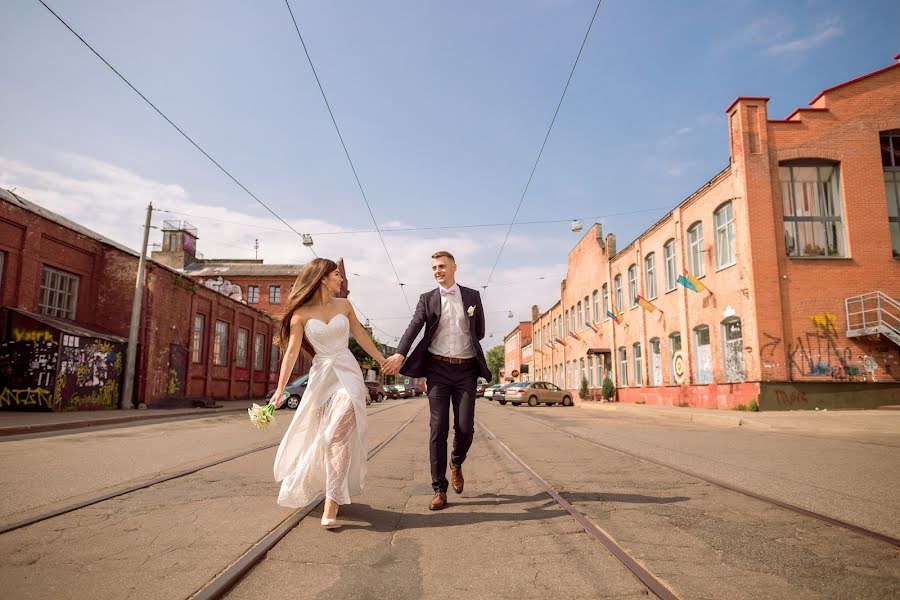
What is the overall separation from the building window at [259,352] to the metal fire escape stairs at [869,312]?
102ft

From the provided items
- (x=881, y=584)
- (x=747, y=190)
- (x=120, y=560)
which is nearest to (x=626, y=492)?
(x=881, y=584)

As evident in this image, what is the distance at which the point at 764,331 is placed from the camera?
18.2 metres

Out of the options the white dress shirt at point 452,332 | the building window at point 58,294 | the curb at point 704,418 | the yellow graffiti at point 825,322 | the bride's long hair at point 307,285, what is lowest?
the curb at point 704,418

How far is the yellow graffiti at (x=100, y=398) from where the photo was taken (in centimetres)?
1822

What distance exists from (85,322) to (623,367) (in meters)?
25.1

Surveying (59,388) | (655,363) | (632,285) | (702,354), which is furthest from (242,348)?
(702,354)

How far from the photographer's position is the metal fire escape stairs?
17.7 meters

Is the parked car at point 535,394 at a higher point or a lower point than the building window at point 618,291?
lower

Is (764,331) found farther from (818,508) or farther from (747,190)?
(818,508)

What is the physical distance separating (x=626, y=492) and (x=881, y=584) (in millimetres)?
2458

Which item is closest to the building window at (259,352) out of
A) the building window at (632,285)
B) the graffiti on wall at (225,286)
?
the graffiti on wall at (225,286)

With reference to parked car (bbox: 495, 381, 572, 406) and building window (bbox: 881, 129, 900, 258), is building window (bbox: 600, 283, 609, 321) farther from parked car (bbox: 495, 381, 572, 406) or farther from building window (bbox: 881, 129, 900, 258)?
building window (bbox: 881, 129, 900, 258)

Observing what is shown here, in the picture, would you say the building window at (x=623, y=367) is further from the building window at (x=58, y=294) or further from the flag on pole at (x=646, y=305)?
the building window at (x=58, y=294)

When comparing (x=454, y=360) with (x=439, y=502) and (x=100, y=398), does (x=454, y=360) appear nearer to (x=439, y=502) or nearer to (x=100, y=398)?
(x=439, y=502)
